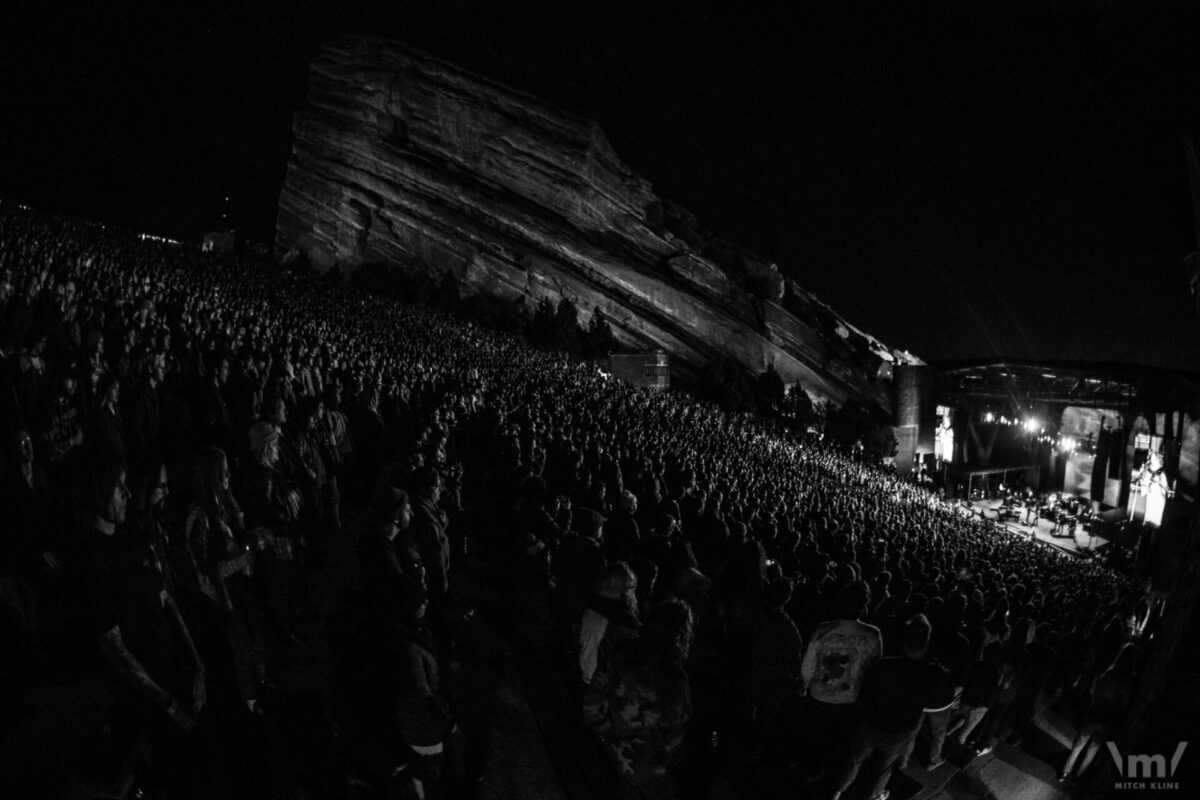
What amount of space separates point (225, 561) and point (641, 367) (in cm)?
4505

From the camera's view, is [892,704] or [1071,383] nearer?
[892,704]

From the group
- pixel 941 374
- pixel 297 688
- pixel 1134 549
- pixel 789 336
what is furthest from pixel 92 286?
pixel 789 336

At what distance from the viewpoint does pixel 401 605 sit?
3531 mm

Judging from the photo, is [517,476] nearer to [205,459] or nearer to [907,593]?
[205,459]

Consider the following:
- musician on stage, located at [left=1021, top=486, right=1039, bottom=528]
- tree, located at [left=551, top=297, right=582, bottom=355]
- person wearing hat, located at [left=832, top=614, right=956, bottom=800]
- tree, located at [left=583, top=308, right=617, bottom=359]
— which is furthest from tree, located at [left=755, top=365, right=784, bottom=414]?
person wearing hat, located at [left=832, top=614, right=956, bottom=800]

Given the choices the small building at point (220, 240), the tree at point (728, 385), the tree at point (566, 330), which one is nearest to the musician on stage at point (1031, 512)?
the tree at point (728, 385)

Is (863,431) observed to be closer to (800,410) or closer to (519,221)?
(800,410)

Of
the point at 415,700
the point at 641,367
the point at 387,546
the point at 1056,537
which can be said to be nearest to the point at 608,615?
the point at 387,546

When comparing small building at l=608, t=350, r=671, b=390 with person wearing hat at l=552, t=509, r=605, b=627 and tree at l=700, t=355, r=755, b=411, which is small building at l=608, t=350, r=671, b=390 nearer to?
tree at l=700, t=355, r=755, b=411

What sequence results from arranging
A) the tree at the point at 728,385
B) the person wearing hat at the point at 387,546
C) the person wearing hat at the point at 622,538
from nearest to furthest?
the person wearing hat at the point at 387,546
the person wearing hat at the point at 622,538
the tree at the point at 728,385

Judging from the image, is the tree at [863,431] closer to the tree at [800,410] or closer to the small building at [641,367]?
the tree at [800,410]

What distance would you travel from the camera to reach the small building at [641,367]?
48156mm

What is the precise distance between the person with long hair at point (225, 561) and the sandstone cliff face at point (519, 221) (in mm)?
51251

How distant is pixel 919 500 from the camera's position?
25.7 m
